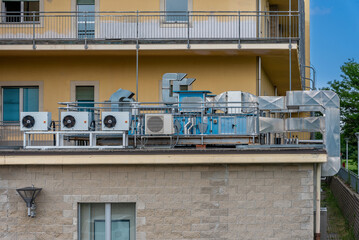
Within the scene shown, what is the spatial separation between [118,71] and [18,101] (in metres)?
3.85

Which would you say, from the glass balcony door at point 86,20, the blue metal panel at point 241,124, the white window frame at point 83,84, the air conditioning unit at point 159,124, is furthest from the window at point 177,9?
the air conditioning unit at point 159,124

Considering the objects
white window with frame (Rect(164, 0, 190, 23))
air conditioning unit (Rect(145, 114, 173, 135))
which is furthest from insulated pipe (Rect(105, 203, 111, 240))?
white window with frame (Rect(164, 0, 190, 23))

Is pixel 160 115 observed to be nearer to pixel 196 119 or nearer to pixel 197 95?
pixel 196 119

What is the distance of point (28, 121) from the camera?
1569 cm

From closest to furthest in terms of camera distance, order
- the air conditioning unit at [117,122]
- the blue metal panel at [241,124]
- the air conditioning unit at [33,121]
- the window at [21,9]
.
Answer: the air conditioning unit at [117,122]
the air conditioning unit at [33,121]
the blue metal panel at [241,124]
the window at [21,9]

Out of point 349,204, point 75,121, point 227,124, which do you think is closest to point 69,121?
point 75,121

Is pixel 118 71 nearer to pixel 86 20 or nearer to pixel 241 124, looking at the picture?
pixel 86 20

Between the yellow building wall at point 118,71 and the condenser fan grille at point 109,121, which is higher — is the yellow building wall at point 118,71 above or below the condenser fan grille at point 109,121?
above

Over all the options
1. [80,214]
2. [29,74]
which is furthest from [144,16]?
[80,214]

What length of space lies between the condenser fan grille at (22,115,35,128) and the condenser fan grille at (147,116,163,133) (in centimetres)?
280

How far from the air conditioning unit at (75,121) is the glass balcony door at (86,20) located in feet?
27.1

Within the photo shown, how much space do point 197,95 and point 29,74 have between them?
23.9ft

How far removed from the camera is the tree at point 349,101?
80.8 m

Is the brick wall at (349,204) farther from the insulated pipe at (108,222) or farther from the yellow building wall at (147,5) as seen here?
the insulated pipe at (108,222)
